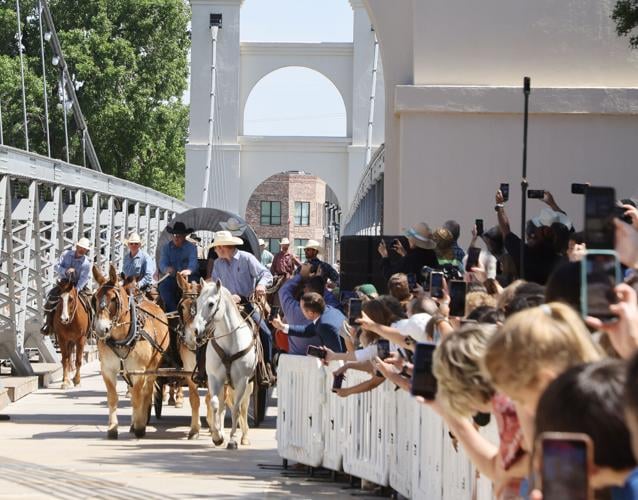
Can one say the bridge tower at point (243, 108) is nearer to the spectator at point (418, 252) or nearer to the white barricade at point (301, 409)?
the spectator at point (418, 252)

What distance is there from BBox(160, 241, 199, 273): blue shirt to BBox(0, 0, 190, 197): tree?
43174 mm

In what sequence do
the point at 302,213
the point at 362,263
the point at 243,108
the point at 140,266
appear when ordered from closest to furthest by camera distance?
the point at 362,263 → the point at 140,266 → the point at 243,108 → the point at 302,213

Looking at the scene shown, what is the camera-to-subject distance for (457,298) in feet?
25.4

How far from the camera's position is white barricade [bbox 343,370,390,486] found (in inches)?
464

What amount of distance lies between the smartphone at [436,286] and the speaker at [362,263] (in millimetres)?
8541

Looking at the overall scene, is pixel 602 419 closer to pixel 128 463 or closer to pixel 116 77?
pixel 128 463

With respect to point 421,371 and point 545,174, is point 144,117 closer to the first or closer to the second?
point 545,174

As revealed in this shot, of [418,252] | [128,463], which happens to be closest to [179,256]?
[418,252]

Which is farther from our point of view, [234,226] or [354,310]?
[234,226]

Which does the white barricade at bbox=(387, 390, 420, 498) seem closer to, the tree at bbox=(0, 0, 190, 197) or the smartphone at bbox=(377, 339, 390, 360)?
the smartphone at bbox=(377, 339, 390, 360)

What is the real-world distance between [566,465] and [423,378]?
2078 mm

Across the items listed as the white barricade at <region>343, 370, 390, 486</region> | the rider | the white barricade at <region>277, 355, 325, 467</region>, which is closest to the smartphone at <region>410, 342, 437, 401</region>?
the white barricade at <region>343, 370, 390, 486</region>

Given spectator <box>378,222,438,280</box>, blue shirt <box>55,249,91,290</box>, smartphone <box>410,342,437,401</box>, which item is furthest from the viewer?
blue shirt <box>55,249,91,290</box>

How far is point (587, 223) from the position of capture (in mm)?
4312
